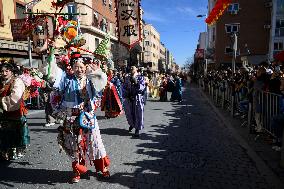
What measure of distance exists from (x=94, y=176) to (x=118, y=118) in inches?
216

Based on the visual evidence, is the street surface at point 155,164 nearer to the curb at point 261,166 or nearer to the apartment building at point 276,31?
the curb at point 261,166

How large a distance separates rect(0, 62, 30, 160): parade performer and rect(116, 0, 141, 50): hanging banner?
3.13 metres

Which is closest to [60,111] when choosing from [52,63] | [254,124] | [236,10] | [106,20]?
[52,63]

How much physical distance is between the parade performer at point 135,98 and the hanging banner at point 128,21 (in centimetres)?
91

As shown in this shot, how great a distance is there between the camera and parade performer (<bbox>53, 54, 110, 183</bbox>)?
4180 millimetres

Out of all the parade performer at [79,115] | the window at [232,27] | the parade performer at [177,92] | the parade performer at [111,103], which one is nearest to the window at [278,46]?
the window at [232,27]

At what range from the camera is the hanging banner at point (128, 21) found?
24.4 feet

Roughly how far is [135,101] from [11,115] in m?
3.09

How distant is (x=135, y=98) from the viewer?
23.7 ft

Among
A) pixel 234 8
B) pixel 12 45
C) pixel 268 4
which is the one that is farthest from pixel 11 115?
pixel 268 4

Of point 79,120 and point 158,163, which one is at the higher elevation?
point 79,120

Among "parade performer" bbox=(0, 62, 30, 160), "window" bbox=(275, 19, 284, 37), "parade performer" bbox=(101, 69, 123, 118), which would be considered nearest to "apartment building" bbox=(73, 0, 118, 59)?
"parade performer" bbox=(101, 69, 123, 118)

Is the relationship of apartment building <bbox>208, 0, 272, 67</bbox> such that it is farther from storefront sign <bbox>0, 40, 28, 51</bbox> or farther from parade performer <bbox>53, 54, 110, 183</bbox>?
parade performer <bbox>53, 54, 110, 183</bbox>

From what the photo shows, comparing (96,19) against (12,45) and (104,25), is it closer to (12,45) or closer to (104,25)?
(104,25)
